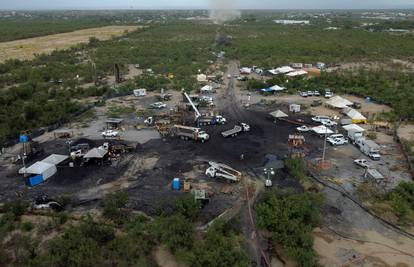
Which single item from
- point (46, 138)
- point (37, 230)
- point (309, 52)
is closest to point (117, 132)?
point (46, 138)

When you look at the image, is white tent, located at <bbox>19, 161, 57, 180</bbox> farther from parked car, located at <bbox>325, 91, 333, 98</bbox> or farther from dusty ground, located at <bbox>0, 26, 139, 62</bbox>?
dusty ground, located at <bbox>0, 26, 139, 62</bbox>

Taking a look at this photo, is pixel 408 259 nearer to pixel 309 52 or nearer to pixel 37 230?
pixel 37 230

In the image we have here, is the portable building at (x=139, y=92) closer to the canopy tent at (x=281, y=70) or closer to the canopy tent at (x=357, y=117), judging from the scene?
the canopy tent at (x=281, y=70)

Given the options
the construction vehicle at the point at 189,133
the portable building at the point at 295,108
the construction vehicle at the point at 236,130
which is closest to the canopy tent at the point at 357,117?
the portable building at the point at 295,108

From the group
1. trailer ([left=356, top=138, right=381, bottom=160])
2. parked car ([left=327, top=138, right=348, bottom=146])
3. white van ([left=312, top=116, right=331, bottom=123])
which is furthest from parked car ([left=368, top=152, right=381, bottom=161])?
white van ([left=312, top=116, right=331, bottom=123])

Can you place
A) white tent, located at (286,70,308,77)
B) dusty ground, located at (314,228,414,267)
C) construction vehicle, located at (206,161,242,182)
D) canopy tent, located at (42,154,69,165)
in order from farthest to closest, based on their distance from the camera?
white tent, located at (286,70,308,77) → canopy tent, located at (42,154,69,165) → construction vehicle, located at (206,161,242,182) → dusty ground, located at (314,228,414,267)
